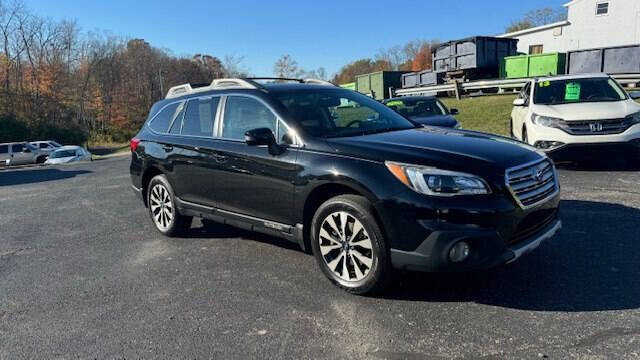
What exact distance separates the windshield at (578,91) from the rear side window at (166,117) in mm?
6332

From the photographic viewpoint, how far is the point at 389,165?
354 centimetres

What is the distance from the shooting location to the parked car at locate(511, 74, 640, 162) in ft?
25.1

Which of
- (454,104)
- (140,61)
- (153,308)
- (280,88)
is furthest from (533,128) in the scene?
(140,61)

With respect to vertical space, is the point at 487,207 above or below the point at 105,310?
above

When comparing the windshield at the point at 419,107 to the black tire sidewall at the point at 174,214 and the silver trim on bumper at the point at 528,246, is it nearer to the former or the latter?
the black tire sidewall at the point at 174,214

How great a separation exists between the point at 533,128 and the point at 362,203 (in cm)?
580

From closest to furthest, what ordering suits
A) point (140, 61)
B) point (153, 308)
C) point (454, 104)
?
point (153, 308) < point (454, 104) < point (140, 61)

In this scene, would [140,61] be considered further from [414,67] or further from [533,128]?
[533,128]

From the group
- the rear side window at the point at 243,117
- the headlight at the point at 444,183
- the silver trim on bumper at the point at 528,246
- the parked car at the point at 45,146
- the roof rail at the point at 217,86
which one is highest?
the roof rail at the point at 217,86

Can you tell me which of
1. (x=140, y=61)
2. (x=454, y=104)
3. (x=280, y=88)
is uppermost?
(x=140, y=61)

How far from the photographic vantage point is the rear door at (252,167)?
13.9 feet

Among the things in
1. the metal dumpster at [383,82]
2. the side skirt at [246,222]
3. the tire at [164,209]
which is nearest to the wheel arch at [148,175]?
the tire at [164,209]

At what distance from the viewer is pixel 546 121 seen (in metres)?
8.09

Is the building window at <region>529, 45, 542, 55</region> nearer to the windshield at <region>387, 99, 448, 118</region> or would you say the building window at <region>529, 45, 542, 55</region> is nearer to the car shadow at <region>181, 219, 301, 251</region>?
the windshield at <region>387, 99, 448, 118</region>
